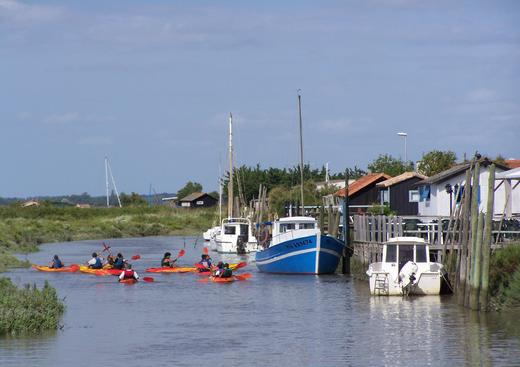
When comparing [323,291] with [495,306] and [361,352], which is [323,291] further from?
[361,352]

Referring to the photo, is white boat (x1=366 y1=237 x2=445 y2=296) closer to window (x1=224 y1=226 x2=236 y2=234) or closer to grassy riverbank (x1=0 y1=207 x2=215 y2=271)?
window (x1=224 y1=226 x2=236 y2=234)

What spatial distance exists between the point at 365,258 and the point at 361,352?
22.2 meters

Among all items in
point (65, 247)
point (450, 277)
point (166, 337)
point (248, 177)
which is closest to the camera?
point (166, 337)

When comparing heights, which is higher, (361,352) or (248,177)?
(248,177)

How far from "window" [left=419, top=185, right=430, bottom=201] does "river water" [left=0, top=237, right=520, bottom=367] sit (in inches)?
570

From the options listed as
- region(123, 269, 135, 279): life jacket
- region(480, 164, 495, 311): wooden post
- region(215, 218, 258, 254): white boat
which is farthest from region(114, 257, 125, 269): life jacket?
region(480, 164, 495, 311): wooden post

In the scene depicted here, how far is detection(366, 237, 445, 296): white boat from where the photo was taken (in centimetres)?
4047

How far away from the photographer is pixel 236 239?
3214 inches

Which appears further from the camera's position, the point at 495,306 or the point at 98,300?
the point at 98,300

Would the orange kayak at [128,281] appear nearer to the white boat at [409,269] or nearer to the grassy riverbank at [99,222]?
the white boat at [409,269]

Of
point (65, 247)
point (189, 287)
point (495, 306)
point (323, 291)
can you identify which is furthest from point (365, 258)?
point (65, 247)

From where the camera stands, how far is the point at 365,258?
170ft

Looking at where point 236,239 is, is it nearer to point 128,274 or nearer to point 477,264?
point 128,274

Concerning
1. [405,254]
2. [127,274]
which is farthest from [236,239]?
[405,254]
